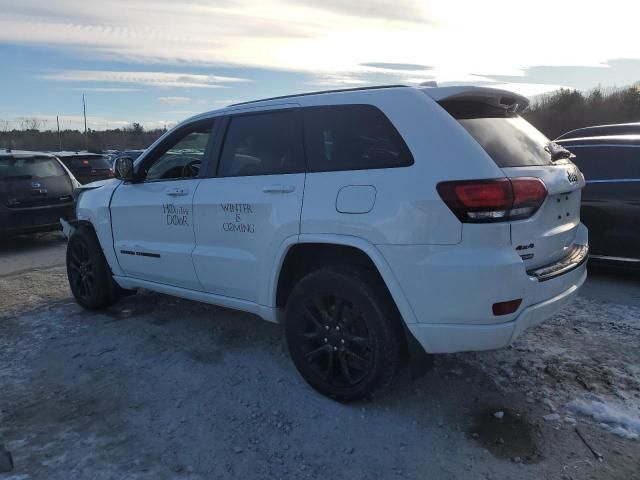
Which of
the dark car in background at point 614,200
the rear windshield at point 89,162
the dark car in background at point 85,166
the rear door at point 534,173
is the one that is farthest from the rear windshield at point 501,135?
the rear windshield at point 89,162

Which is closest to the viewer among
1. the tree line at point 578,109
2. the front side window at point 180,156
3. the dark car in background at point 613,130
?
the front side window at point 180,156

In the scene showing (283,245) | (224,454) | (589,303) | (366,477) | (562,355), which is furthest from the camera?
(589,303)

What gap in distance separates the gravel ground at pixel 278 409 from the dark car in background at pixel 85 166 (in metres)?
9.11

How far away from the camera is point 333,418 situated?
3.32 metres

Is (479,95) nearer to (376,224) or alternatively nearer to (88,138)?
(376,224)

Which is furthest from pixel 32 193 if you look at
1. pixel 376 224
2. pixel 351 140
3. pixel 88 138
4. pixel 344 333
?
pixel 88 138

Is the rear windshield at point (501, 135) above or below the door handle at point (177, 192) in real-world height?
above

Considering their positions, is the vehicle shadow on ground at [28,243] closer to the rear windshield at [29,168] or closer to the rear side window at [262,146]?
the rear windshield at [29,168]

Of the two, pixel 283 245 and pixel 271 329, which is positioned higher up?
pixel 283 245

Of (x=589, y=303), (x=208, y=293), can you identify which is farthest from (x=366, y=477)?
(x=589, y=303)

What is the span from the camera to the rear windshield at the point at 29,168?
28.7ft

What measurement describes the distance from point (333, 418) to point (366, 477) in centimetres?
59

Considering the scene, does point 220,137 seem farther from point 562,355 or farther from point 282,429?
point 562,355

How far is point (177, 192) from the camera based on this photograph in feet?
14.1
